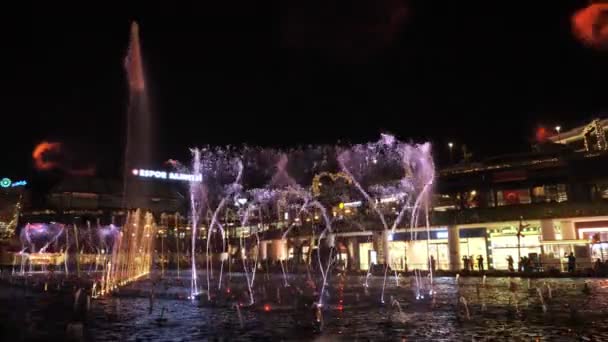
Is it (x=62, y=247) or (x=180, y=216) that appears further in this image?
(x=180, y=216)

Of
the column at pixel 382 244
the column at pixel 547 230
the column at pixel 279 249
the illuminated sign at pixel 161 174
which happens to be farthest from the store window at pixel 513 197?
the illuminated sign at pixel 161 174

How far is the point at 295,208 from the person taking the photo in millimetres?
77812

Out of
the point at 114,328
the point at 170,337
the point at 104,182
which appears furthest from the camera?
the point at 104,182

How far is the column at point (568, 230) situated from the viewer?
144 ft

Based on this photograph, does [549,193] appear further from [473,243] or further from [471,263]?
[471,263]

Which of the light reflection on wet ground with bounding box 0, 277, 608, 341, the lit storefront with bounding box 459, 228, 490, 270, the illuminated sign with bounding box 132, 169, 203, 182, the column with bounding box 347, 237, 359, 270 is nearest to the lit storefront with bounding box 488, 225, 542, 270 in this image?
the lit storefront with bounding box 459, 228, 490, 270

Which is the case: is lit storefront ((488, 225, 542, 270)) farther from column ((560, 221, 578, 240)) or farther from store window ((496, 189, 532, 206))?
store window ((496, 189, 532, 206))

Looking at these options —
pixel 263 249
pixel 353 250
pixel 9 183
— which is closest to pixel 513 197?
pixel 353 250

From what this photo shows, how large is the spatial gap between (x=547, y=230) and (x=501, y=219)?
381 centimetres

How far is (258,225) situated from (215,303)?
5954cm

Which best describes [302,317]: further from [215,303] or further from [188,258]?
[188,258]

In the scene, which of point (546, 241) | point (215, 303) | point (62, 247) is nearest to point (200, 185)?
point (62, 247)

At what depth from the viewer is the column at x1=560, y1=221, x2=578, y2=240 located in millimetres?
43812

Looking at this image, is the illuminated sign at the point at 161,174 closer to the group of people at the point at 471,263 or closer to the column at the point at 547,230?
the group of people at the point at 471,263
